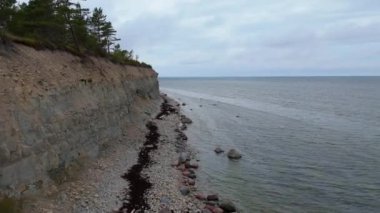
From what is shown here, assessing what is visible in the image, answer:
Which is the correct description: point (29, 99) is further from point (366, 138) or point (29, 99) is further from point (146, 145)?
point (366, 138)

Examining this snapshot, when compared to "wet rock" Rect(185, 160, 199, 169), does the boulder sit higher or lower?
higher

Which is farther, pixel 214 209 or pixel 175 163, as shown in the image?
pixel 175 163

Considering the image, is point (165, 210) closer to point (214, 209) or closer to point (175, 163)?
point (214, 209)

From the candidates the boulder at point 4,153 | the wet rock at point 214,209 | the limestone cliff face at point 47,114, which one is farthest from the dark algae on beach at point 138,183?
the boulder at point 4,153

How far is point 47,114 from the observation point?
24.7 m

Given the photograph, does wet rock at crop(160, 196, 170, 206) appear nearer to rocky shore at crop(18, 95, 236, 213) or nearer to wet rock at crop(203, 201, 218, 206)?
rocky shore at crop(18, 95, 236, 213)

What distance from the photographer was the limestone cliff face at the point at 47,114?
67.4 feet

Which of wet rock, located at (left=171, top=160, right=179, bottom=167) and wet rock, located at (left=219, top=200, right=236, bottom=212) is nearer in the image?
wet rock, located at (left=219, top=200, right=236, bottom=212)

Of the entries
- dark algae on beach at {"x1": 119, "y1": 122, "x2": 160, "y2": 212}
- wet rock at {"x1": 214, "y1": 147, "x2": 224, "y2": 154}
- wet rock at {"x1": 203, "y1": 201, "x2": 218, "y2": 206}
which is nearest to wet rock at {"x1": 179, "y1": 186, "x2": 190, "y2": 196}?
wet rock at {"x1": 203, "y1": 201, "x2": 218, "y2": 206}

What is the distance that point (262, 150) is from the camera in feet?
149

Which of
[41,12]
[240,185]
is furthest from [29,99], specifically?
[41,12]

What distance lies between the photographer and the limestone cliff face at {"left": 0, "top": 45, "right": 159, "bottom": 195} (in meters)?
20.5

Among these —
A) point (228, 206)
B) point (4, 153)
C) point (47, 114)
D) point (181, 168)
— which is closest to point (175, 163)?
point (181, 168)

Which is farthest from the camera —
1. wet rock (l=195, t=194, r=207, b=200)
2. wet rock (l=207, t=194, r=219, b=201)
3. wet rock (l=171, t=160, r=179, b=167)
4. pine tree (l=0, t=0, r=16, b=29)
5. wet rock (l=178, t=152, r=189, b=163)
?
pine tree (l=0, t=0, r=16, b=29)
